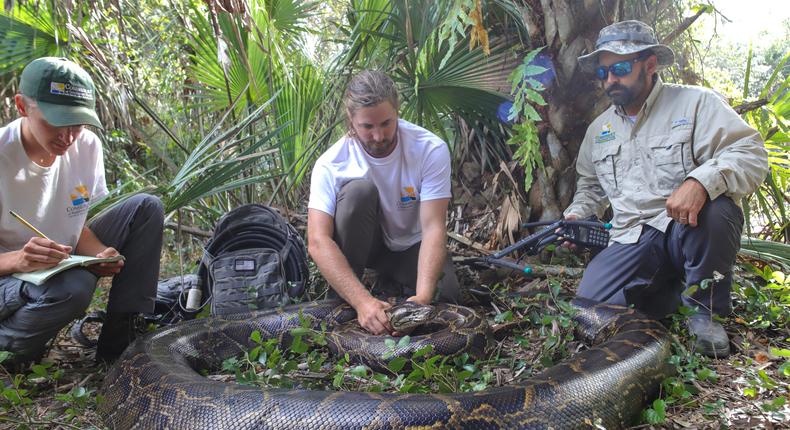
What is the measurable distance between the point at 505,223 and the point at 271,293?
251 centimetres

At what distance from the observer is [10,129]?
371cm

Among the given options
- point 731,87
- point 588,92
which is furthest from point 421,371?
point 731,87

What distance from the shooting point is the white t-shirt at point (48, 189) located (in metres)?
3.68

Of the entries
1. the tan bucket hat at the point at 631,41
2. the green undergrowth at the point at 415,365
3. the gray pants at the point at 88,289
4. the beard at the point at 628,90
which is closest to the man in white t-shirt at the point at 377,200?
the green undergrowth at the point at 415,365

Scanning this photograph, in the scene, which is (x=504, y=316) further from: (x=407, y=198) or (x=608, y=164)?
(x=608, y=164)

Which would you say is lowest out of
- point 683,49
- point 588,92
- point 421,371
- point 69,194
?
point 421,371

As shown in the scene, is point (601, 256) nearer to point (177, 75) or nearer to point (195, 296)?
point (195, 296)

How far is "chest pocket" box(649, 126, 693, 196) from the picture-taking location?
432 cm

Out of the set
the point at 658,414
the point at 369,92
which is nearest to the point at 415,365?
the point at 658,414

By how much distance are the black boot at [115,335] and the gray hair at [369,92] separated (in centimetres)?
220

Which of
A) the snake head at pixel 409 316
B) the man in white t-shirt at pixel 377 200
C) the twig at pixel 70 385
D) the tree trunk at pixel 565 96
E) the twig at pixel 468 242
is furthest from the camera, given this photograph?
the twig at pixel 468 242

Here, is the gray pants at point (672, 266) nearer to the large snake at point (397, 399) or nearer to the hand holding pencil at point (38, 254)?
the large snake at point (397, 399)

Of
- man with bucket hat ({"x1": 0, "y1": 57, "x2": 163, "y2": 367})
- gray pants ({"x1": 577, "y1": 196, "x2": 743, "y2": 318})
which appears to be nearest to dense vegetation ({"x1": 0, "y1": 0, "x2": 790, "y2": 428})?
man with bucket hat ({"x1": 0, "y1": 57, "x2": 163, "y2": 367})

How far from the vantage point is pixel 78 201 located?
4066 millimetres
